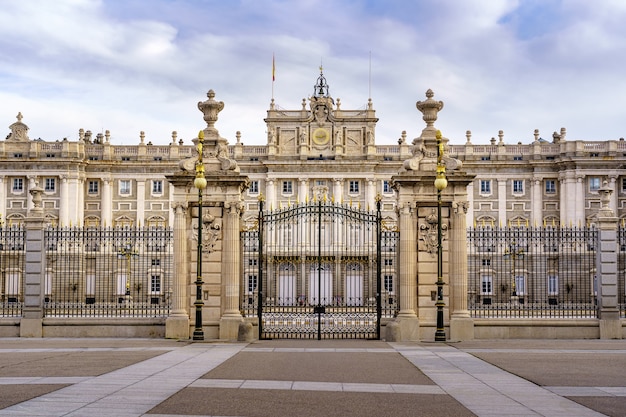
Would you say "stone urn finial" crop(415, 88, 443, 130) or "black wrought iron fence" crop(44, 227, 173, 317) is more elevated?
"stone urn finial" crop(415, 88, 443, 130)

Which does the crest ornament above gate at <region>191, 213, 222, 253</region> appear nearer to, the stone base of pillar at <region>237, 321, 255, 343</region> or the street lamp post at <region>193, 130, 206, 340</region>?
the street lamp post at <region>193, 130, 206, 340</region>

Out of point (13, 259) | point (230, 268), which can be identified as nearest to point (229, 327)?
point (230, 268)

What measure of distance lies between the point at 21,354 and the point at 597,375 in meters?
13.6

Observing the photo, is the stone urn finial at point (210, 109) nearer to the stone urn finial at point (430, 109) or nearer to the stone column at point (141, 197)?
the stone urn finial at point (430, 109)

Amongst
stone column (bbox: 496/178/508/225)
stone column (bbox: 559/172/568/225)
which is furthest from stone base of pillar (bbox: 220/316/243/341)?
stone column (bbox: 559/172/568/225)

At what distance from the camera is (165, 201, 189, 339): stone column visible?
2570 centimetres

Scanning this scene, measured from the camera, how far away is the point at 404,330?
25359 millimetres

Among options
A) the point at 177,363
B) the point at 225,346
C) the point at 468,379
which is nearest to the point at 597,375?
the point at 468,379

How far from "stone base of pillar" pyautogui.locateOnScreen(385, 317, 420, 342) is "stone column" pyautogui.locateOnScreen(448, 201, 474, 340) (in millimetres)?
1151

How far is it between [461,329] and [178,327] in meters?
8.86

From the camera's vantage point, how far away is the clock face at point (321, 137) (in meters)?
88.3

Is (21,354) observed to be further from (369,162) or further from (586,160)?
(586,160)

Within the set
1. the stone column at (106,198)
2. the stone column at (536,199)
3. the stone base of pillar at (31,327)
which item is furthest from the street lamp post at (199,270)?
the stone column at (536,199)

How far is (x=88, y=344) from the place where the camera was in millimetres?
23781
